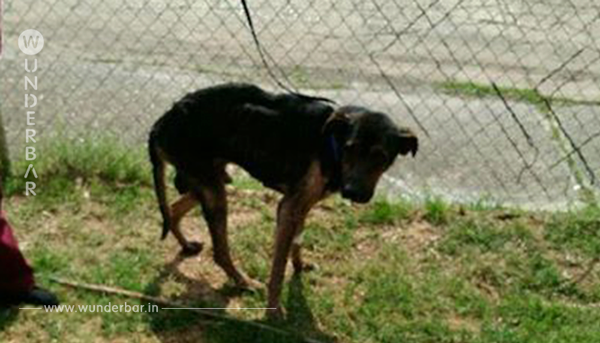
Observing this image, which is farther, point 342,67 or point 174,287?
point 342,67

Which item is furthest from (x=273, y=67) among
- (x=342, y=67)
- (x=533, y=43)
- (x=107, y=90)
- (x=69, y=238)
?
(x=69, y=238)

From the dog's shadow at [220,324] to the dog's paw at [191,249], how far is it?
294 mm

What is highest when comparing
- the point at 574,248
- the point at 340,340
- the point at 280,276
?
the point at 574,248

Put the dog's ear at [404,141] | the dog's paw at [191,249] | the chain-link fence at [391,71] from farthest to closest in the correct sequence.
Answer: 1. the chain-link fence at [391,71]
2. the dog's paw at [191,249]
3. the dog's ear at [404,141]

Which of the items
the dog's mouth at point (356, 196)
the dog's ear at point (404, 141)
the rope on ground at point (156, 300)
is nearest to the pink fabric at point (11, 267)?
the rope on ground at point (156, 300)

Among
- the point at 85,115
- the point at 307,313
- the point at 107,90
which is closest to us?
the point at 307,313

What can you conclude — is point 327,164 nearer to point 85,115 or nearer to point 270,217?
point 270,217

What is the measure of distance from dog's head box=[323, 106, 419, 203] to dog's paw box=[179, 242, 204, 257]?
1.27m

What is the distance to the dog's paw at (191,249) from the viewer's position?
454 centimetres

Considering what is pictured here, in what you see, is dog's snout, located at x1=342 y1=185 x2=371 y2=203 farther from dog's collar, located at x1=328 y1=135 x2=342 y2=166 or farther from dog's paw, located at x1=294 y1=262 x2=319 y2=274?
dog's paw, located at x1=294 y1=262 x2=319 y2=274

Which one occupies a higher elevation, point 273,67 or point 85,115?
point 273,67

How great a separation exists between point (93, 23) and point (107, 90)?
174cm

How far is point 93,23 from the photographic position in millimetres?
8258

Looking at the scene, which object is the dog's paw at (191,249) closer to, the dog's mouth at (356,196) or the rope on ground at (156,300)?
the rope on ground at (156,300)
